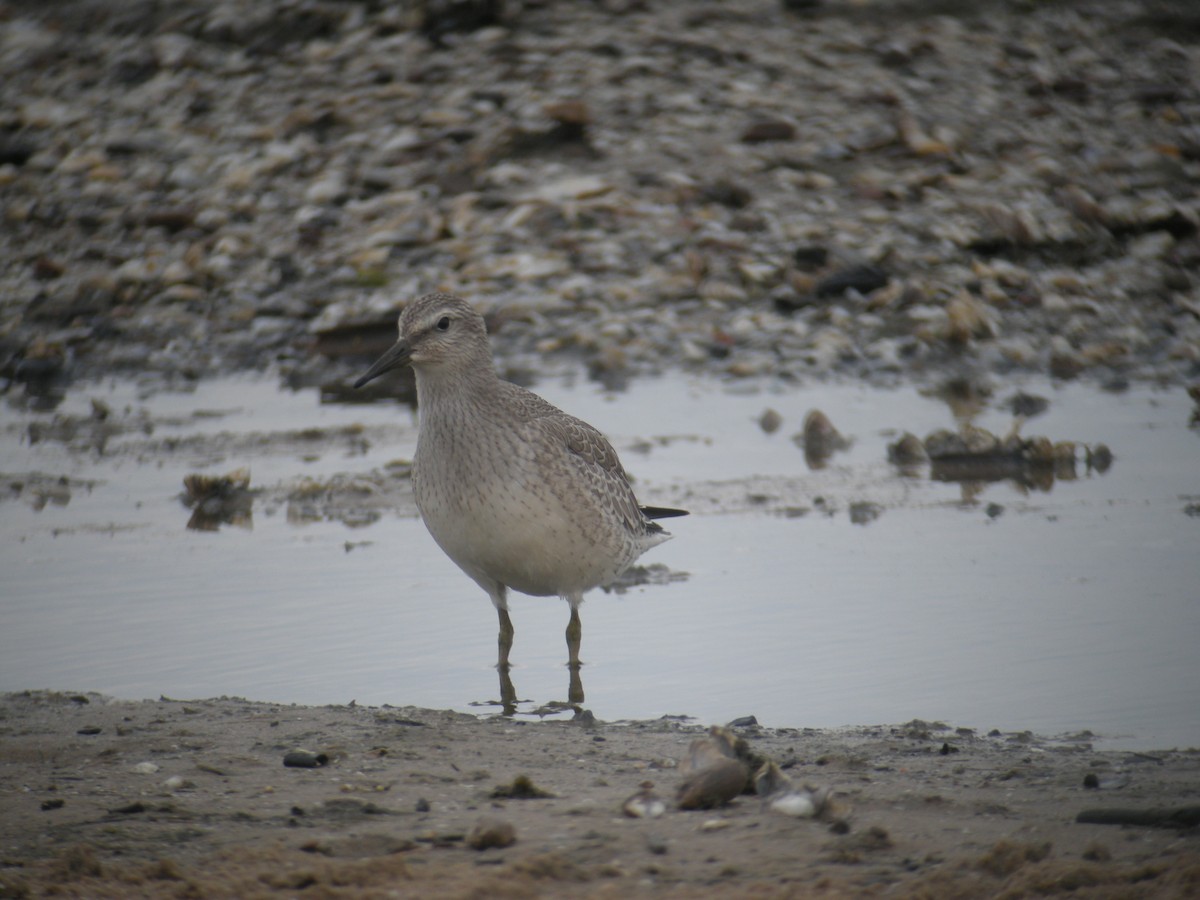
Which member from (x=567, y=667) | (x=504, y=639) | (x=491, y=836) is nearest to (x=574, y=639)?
(x=567, y=667)

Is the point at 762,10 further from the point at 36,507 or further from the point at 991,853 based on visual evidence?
the point at 991,853

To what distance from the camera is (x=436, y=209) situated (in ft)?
46.9

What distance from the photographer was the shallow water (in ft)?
20.8

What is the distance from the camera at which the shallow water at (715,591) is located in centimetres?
634

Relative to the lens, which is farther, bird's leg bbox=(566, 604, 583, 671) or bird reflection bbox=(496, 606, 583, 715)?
bird's leg bbox=(566, 604, 583, 671)

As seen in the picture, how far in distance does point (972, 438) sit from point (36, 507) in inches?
241

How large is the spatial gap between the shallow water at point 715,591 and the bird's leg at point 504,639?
9cm

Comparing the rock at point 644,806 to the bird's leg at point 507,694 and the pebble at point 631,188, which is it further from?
the pebble at point 631,188

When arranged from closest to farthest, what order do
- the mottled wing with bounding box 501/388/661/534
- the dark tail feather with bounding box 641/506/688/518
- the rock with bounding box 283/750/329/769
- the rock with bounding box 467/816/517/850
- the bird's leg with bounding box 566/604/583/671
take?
the rock with bounding box 467/816/517/850, the rock with bounding box 283/750/329/769, the bird's leg with bounding box 566/604/583/671, the mottled wing with bounding box 501/388/661/534, the dark tail feather with bounding box 641/506/688/518

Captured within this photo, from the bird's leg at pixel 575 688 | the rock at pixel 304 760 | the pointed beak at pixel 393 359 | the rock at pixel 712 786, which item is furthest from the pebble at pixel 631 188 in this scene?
the rock at pixel 712 786

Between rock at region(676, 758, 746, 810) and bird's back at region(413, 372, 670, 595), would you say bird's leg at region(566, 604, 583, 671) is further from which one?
rock at region(676, 758, 746, 810)

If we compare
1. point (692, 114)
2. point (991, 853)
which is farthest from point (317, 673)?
point (692, 114)

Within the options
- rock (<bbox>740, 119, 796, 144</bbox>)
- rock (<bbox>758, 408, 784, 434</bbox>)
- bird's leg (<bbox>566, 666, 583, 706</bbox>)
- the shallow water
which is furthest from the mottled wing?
rock (<bbox>740, 119, 796, 144</bbox>)

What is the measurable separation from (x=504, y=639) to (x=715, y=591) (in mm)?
1202
